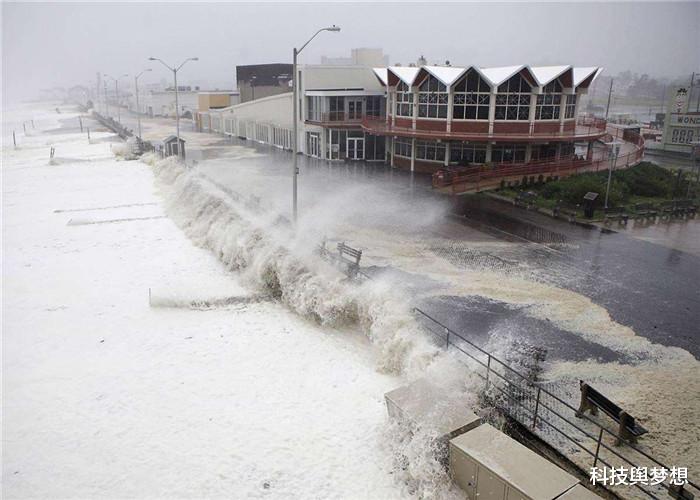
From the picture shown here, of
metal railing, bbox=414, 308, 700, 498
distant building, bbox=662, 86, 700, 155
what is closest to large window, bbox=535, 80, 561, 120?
distant building, bbox=662, 86, 700, 155

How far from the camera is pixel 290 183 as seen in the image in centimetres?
3294

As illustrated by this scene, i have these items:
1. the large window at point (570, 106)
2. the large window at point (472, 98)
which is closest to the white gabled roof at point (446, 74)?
the large window at point (472, 98)

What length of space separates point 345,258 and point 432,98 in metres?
20.8

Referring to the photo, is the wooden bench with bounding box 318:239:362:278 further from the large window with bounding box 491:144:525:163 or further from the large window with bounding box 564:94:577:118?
the large window with bounding box 564:94:577:118

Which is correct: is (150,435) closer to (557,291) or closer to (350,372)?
(350,372)

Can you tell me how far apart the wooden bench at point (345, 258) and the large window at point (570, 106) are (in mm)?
23803

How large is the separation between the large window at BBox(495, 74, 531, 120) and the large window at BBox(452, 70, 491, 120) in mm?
779

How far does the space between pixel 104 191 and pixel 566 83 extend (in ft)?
101

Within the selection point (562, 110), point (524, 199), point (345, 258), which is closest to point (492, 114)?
point (562, 110)

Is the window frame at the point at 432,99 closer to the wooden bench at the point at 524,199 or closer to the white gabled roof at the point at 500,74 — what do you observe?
the white gabled roof at the point at 500,74

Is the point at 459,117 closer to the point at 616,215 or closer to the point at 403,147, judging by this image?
the point at 403,147

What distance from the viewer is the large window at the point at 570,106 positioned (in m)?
35.5

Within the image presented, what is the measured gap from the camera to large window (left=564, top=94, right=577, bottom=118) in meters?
35.5

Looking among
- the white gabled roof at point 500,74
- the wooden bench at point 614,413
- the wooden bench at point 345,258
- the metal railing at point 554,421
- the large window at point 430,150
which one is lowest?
the metal railing at point 554,421
